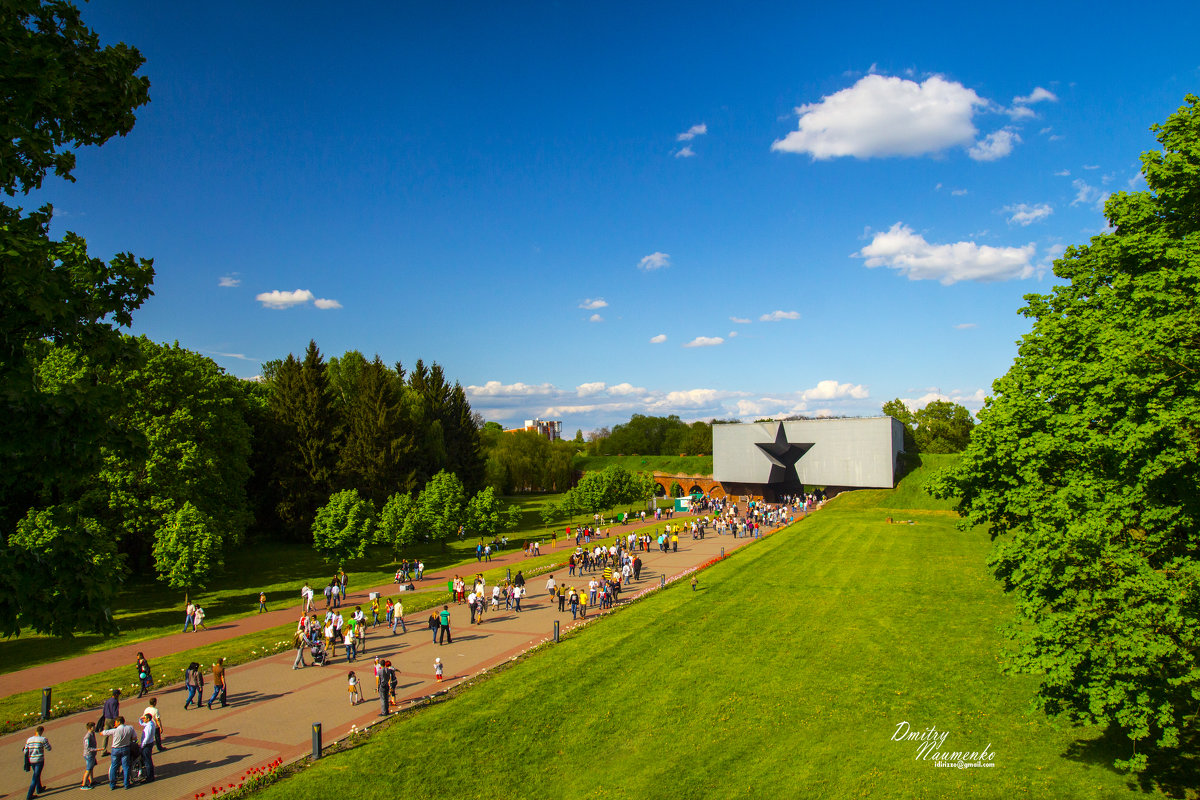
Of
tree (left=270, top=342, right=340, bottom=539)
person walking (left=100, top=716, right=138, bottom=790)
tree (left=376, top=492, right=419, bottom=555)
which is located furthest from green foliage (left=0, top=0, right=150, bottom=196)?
tree (left=270, top=342, right=340, bottom=539)

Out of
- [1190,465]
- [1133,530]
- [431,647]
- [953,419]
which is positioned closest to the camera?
[1190,465]

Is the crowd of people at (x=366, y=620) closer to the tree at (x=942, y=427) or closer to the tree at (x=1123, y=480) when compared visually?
the tree at (x=1123, y=480)

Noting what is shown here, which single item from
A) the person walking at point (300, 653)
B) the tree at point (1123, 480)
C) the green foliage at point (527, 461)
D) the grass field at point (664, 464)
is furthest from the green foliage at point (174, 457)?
the grass field at point (664, 464)

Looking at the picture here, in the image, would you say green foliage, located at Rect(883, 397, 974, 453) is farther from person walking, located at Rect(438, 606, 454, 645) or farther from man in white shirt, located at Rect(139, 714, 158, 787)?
man in white shirt, located at Rect(139, 714, 158, 787)

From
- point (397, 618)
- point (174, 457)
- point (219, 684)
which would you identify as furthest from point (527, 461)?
point (219, 684)

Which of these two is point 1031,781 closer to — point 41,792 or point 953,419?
point 41,792

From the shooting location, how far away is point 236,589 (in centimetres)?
3638

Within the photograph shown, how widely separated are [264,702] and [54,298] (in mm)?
14292

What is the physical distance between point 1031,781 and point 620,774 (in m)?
8.37

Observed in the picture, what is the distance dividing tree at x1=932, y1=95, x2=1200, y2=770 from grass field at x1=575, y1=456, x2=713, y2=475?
73.8 metres

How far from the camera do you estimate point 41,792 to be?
12812 mm

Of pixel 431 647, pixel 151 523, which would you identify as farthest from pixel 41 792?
pixel 151 523

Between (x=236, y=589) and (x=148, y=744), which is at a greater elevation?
(x=148, y=744)

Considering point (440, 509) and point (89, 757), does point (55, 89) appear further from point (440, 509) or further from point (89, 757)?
point (440, 509)
